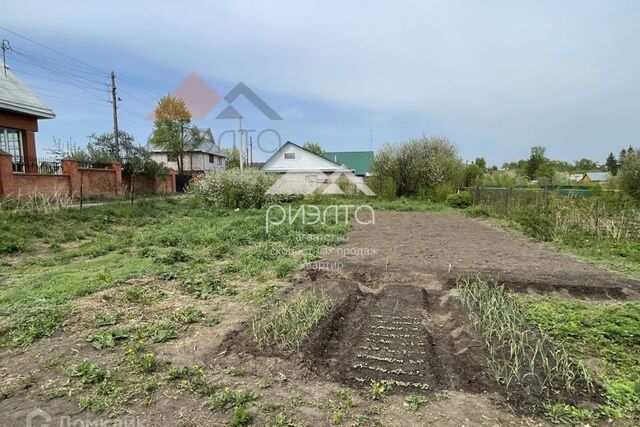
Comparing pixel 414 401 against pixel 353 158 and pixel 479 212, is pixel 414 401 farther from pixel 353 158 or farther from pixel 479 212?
pixel 353 158

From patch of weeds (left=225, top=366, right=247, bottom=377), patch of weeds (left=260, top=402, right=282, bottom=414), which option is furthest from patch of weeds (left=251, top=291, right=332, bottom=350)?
patch of weeds (left=260, top=402, right=282, bottom=414)

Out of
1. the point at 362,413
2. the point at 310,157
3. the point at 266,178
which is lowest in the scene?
the point at 362,413

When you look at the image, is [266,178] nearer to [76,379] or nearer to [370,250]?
[370,250]

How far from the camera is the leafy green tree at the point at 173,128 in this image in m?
28.1

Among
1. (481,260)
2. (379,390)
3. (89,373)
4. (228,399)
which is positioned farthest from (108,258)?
(481,260)

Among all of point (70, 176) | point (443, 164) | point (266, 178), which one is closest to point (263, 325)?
point (266, 178)

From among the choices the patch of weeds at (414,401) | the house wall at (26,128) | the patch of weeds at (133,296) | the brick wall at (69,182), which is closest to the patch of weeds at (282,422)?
the patch of weeds at (414,401)

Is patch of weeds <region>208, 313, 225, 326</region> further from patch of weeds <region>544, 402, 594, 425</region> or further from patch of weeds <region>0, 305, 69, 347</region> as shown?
patch of weeds <region>544, 402, 594, 425</region>

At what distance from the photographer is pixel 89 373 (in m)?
2.32

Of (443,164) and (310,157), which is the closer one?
(443,164)

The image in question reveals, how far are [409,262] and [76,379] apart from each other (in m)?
4.38

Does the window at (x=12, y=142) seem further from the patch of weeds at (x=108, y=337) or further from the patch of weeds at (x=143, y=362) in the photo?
the patch of weeds at (x=143, y=362)

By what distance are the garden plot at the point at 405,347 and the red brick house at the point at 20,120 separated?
1549 cm

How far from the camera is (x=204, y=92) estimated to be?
14172mm
